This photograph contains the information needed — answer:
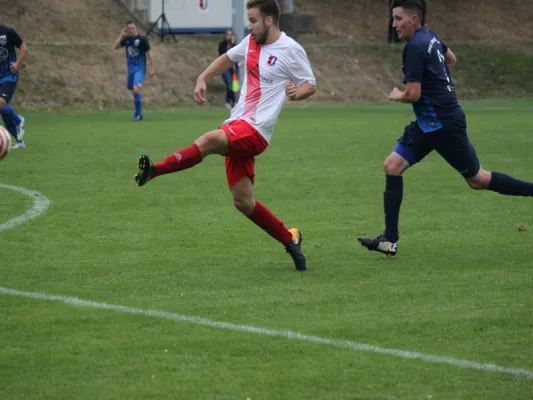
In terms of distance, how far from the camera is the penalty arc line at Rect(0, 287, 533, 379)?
5.69m

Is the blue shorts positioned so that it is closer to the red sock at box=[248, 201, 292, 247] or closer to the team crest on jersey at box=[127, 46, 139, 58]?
the team crest on jersey at box=[127, 46, 139, 58]

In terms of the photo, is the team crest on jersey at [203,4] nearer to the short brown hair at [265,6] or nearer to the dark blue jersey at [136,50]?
the dark blue jersey at [136,50]

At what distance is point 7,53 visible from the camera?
1911 centimetres

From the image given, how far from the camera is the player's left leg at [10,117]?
18359 mm

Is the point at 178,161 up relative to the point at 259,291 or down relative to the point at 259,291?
up

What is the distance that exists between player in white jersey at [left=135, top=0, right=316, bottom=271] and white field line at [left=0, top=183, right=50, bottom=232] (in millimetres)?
2793

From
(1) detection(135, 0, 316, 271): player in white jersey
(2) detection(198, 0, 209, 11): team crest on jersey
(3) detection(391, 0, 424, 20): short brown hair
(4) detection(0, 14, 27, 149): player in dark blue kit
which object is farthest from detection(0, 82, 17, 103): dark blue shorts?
(2) detection(198, 0, 209, 11): team crest on jersey

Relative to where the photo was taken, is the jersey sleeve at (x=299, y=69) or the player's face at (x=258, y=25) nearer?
the player's face at (x=258, y=25)

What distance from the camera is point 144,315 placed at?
691 cm

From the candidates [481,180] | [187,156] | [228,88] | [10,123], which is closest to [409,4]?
[481,180]

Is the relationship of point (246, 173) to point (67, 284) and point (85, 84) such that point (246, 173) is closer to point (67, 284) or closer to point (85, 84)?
point (67, 284)

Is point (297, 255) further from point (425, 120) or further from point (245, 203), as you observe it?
point (425, 120)

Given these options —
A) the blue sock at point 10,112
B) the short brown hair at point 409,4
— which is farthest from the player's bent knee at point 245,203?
the blue sock at point 10,112

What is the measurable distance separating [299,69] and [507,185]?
1929 mm
